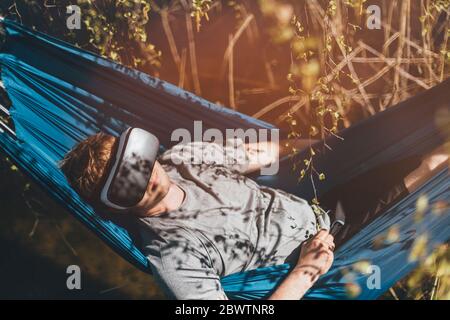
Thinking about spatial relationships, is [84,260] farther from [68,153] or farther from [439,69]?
[439,69]

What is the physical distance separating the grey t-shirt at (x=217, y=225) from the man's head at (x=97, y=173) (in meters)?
0.06

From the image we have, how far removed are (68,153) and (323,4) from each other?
3.34 ft

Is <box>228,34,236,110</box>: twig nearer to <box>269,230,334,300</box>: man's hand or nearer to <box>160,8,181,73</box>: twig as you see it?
<box>160,8,181,73</box>: twig

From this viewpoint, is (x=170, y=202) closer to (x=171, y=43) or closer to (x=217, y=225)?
(x=217, y=225)

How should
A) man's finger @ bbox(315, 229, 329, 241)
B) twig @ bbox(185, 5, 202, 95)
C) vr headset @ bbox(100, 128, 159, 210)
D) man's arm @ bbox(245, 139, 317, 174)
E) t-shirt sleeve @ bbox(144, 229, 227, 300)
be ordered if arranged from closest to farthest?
t-shirt sleeve @ bbox(144, 229, 227, 300), vr headset @ bbox(100, 128, 159, 210), man's finger @ bbox(315, 229, 329, 241), man's arm @ bbox(245, 139, 317, 174), twig @ bbox(185, 5, 202, 95)

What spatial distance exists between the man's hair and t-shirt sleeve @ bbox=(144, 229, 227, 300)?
0.88 ft

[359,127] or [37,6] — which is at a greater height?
[37,6]

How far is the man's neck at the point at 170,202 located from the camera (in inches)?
73.6

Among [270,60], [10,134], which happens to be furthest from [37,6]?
[270,60]

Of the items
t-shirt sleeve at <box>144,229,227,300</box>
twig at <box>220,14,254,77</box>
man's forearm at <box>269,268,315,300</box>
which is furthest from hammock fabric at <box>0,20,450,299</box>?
twig at <box>220,14,254,77</box>

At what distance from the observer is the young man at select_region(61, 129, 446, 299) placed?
176cm

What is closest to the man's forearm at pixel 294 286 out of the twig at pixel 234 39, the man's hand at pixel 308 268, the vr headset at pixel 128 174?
the man's hand at pixel 308 268

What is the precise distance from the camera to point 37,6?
88.0 inches
